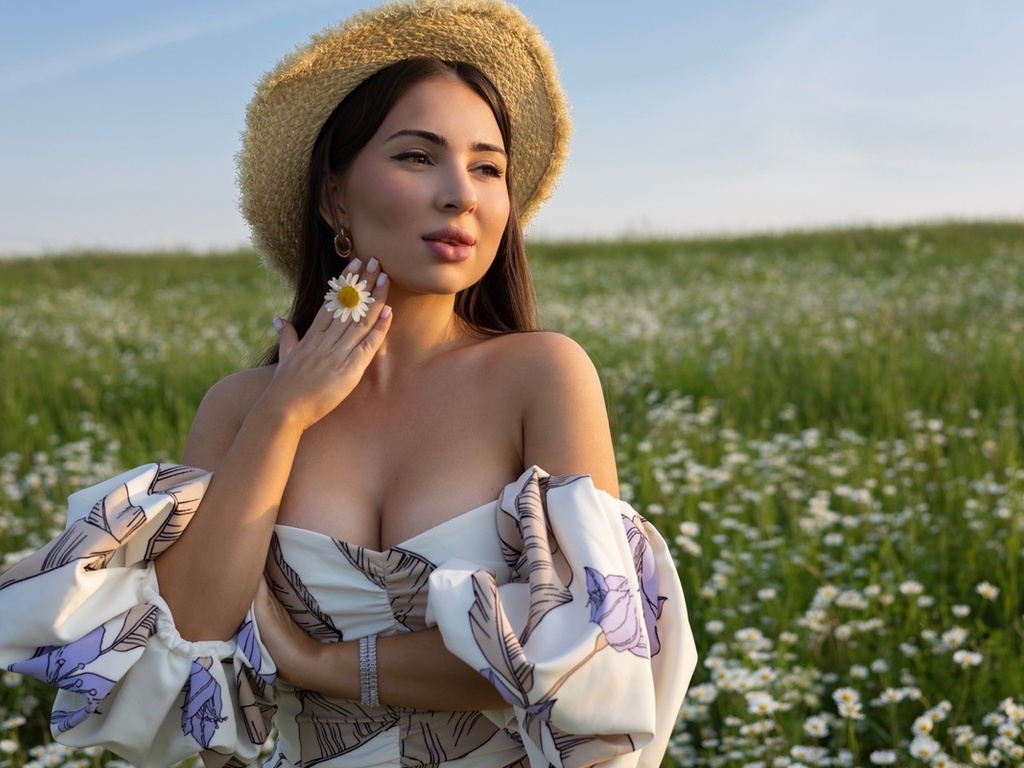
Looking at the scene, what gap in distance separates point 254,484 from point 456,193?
0.74 m

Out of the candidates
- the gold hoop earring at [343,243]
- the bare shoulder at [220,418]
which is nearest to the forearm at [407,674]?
the bare shoulder at [220,418]

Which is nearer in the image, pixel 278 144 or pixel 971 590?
pixel 278 144

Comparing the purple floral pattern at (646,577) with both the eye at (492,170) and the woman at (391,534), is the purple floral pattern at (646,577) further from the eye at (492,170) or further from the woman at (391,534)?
the eye at (492,170)

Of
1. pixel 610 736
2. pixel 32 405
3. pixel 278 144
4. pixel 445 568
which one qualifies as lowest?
pixel 32 405

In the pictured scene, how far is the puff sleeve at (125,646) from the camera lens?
2.16m

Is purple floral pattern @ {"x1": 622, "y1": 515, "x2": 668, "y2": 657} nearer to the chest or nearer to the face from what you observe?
the chest

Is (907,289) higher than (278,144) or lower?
lower

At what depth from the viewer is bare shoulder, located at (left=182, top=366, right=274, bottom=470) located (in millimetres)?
2535

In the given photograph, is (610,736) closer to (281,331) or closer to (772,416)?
(281,331)

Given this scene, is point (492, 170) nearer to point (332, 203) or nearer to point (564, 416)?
point (332, 203)

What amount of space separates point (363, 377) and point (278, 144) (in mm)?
632

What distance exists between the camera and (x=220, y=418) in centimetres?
256

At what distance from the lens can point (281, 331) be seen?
99.2 inches

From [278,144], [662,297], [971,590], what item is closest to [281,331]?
[278,144]
